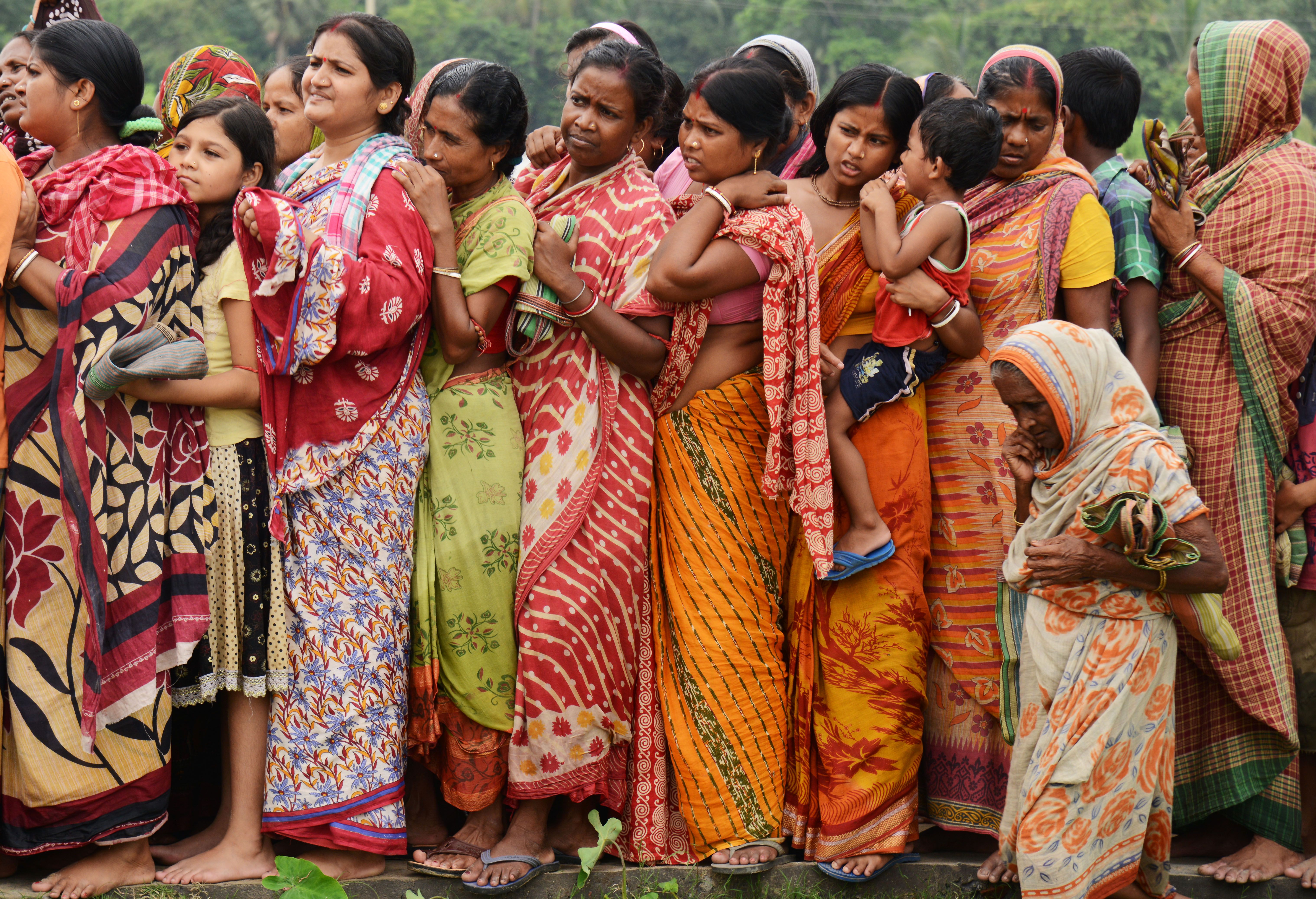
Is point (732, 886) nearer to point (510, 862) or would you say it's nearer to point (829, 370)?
point (510, 862)

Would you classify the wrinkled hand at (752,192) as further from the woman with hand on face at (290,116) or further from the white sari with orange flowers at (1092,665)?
the woman with hand on face at (290,116)

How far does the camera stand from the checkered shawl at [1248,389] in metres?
4.17

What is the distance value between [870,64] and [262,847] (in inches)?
125

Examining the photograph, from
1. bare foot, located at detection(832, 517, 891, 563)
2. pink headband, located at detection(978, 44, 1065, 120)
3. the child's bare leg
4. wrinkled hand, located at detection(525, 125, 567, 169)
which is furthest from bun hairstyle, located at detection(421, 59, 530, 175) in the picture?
bare foot, located at detection(832, 517, 891, 563)

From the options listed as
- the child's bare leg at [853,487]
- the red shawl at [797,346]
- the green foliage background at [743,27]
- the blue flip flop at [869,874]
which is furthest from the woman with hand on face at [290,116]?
the green foliage background at [743,27]

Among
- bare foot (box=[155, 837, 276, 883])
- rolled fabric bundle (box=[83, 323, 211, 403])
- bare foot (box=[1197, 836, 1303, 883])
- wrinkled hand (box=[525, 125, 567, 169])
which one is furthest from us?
wrinkled hand (box=[525, 125, 567, 169])

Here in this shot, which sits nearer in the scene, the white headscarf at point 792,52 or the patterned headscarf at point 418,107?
the patterned headscarf at point 418,107

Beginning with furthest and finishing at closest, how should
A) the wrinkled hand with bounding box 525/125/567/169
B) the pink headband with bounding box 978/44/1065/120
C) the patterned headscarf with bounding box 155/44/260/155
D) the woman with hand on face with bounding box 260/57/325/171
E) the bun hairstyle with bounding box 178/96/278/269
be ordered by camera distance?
the woman with hand on face with bounding box 260/57/325/171 < the patterned headscarf with bounding box 155/44/260/155 < the wrinkled hand with bounding box 525/125/567/169 < the pink headband with bounding box 978/44/1065/120 < the bun hairstyle with bounding box 178/96/278/269

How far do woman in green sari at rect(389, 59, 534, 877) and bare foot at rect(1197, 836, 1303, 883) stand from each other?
2434 mm

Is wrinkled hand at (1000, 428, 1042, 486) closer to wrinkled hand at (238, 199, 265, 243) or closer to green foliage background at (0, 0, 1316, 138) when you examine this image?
wrinkled hand at (238, 199, 265, 243)

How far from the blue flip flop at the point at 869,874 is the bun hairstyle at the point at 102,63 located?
323cm

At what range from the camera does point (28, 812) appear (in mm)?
3641

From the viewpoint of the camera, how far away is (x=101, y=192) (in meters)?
3.67

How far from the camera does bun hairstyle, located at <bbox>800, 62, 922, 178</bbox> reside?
4.04m
